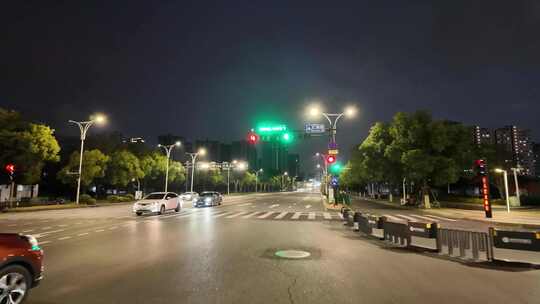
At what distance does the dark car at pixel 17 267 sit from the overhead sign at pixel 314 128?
24.4m

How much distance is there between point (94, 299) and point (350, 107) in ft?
88.3

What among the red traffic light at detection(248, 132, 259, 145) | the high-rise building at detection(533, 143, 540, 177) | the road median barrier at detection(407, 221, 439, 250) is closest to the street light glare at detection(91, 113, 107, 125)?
the red traffic light at detection(248, 132, 259, 145)

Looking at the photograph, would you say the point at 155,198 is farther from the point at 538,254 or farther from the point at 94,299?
the point at 538,254

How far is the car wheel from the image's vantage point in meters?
5.02

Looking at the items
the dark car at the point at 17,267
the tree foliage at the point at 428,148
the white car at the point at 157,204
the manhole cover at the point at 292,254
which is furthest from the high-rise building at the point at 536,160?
the dark car at the point at 17,267

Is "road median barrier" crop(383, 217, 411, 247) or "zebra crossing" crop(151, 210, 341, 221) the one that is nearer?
"road median barrier" crop(383, 217, 411, 247)

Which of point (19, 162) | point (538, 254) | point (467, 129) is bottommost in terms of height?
point (538, 254)

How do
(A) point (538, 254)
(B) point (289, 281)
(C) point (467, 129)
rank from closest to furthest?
(B) point (289, 281) < (A) point (538, 254) < (C) point (467, 129)

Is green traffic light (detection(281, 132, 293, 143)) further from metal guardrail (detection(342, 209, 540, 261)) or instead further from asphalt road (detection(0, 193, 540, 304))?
asphalt road (detection(0, 193, 540, 304))

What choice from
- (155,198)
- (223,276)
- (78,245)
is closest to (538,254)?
(223,276)

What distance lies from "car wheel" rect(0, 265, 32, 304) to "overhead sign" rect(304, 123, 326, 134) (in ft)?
80.7

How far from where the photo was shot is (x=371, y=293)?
619cm

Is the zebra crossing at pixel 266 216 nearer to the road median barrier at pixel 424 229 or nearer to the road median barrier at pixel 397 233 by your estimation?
the road median barrier at pixel 397 233

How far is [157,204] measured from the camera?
2391 centimetres
